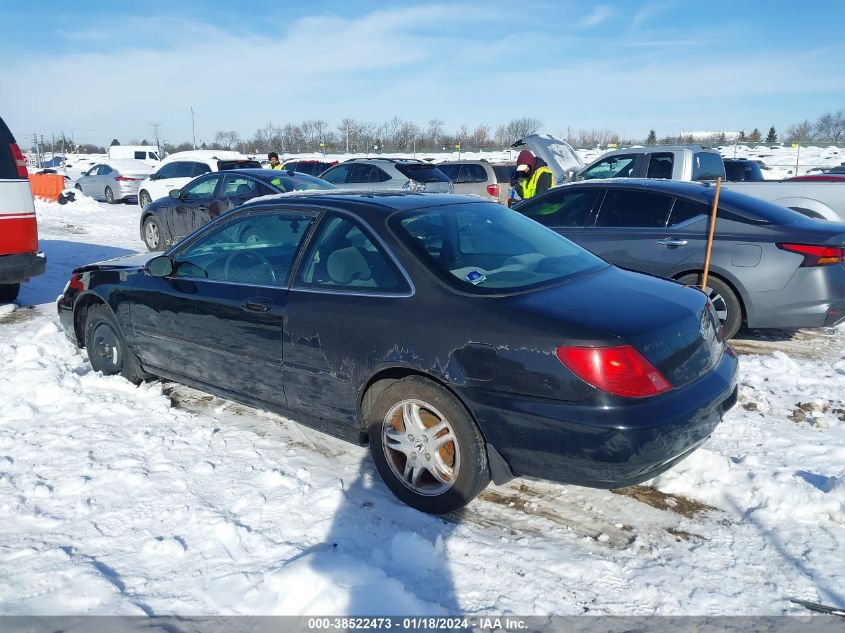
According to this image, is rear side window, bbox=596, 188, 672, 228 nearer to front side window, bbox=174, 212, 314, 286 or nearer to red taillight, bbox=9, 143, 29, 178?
front side window, bbox=174, 212, 314, 286

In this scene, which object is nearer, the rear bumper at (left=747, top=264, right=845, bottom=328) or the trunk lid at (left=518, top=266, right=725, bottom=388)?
the trunk lid at (left=518, top=266, right=725, bottom=388)

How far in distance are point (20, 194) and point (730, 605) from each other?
736 cm

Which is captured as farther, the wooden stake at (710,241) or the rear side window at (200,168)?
the rear side window at (200,168)

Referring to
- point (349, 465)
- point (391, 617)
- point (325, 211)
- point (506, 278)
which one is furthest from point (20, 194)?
point (391, 617)

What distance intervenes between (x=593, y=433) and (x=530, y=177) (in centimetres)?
952

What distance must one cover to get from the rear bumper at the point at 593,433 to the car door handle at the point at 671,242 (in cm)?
332

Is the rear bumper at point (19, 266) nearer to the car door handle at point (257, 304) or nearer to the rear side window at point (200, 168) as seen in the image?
the car door handle at point (257, 304)

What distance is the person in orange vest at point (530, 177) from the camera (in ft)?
37.7

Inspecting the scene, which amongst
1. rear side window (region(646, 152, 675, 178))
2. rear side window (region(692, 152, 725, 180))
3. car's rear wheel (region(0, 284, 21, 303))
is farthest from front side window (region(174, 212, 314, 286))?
rear side window (region(692, 152, 725, 180))

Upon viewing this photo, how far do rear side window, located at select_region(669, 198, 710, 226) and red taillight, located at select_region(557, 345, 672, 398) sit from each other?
12.6 feet

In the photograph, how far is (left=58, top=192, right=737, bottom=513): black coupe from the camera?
2.97 m

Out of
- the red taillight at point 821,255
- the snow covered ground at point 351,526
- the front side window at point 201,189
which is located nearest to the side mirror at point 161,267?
the snow covered ground at point 351,526

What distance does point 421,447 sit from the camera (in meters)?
3.41

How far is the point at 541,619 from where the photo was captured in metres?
2.67
